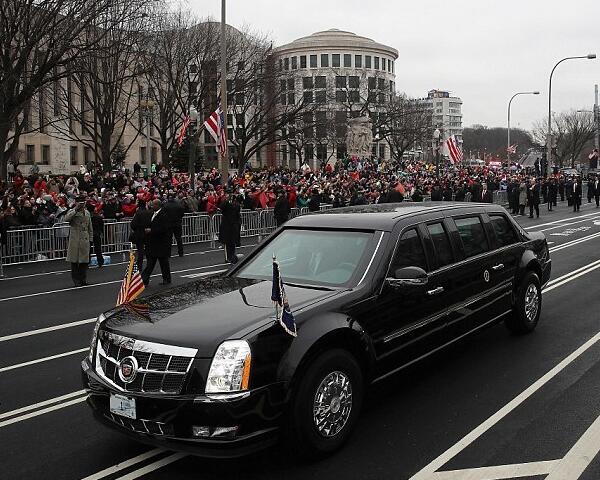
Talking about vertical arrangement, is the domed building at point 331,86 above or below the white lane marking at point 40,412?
above

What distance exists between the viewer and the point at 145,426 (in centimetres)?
423

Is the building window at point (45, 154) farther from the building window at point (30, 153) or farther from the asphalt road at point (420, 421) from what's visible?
the asphalt road at point (420, 421)

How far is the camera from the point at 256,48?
1570 inches

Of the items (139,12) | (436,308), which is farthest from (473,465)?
(139,12)

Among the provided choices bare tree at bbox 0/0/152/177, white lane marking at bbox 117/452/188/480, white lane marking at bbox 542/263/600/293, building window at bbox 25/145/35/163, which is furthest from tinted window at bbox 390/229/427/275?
building window at bbox 25/145/35/163

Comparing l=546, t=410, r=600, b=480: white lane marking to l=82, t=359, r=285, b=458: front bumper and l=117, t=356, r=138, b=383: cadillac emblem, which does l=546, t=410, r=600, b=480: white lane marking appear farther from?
l=117, t=356, r=138, b=383: cadillac emblem

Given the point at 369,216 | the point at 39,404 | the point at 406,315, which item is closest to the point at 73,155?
the point at 39,404

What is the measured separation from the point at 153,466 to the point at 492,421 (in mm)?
2620

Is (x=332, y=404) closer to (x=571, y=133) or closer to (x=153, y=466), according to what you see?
(x=153, y=466)

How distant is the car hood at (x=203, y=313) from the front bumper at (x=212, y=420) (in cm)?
34

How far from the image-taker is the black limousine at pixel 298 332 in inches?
164

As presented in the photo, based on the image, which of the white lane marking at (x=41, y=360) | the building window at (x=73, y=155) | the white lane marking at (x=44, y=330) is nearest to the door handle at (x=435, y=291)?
the white lane marking at (x=41, y=360)

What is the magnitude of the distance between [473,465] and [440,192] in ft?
77.7

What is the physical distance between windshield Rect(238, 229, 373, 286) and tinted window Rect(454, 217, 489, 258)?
138 centimetres
